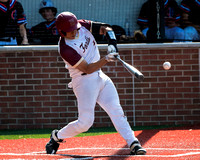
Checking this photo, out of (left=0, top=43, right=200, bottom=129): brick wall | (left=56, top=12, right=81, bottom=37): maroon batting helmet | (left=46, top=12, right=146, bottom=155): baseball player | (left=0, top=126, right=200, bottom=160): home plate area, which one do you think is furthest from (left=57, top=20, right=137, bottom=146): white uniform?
(left=0, top=43, right=200, bottom=129): brick wall

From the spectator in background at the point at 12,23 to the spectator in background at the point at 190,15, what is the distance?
3.25m

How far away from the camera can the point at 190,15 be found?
895cm

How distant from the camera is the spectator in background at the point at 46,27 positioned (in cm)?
886

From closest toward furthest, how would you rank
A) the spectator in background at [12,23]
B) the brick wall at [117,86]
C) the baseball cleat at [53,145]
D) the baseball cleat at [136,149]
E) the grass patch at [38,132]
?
the baseball cleat at [136,149], the baseball cleat at [53,145], the grass patch at [38,132], the brick wall at [117,86], the spectator in background at [12,23]

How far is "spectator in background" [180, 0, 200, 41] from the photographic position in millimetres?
8906

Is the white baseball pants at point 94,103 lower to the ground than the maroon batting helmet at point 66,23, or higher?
lower

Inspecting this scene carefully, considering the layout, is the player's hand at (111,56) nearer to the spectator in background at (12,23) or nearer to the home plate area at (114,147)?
the home plate area at (114,147)

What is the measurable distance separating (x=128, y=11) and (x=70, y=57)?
14.5 feet

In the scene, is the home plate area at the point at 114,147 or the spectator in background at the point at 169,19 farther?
the spectator in background at the point at 169,19

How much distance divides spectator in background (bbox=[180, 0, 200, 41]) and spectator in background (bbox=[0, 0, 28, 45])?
3253 millimetres

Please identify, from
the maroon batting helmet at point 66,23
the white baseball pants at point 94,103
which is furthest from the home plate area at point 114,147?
the maroon batting helmet at point 66,23

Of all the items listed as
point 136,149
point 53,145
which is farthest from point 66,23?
point 136,149

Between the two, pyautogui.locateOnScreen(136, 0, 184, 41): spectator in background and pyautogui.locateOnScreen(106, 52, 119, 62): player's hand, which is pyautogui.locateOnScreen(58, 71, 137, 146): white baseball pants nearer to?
pyautogui.locateOnScreen(106, 52, 119, 62): player's hand

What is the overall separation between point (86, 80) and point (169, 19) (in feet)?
14.0
